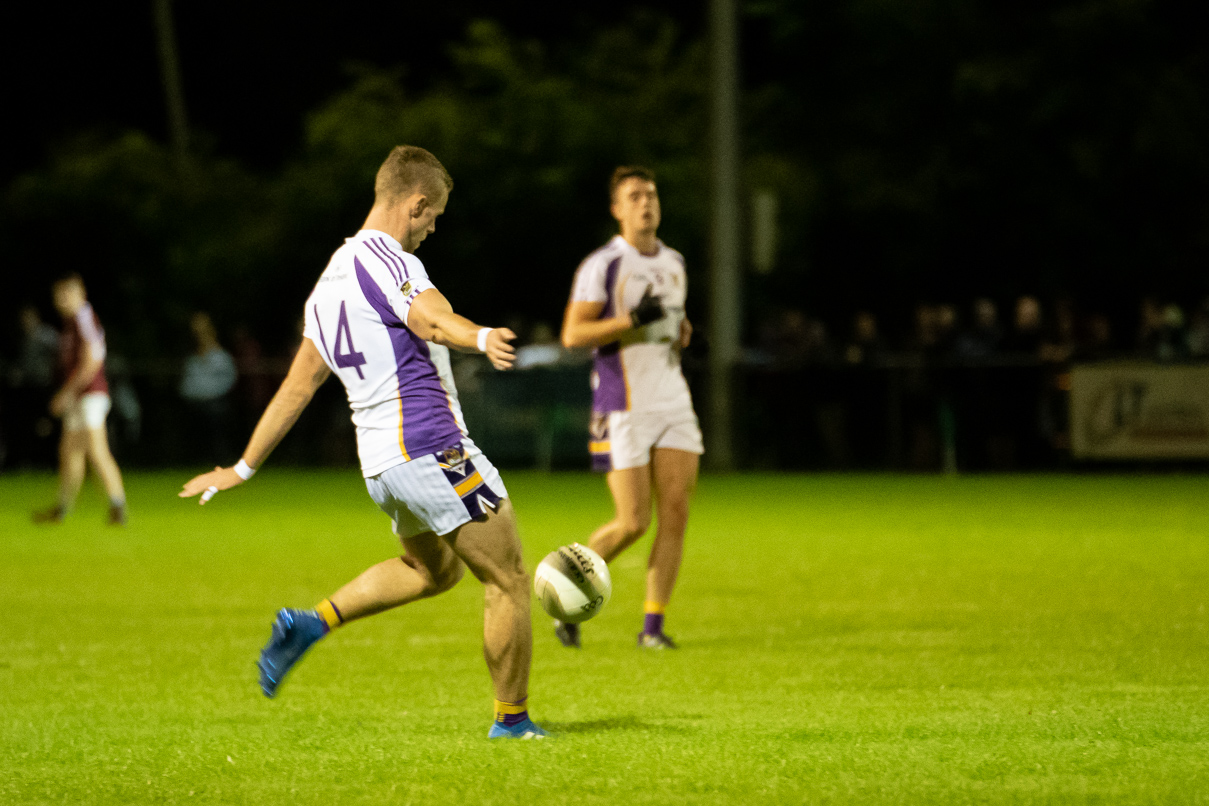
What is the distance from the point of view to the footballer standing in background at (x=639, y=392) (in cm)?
964

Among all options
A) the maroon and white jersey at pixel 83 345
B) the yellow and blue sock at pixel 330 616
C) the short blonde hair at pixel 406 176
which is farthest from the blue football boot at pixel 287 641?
the maroon and white jersey at pixel 83 345

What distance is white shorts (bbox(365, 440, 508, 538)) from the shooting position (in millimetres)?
6711

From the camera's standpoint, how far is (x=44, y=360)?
2739 centimetres

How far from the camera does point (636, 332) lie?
9812mm

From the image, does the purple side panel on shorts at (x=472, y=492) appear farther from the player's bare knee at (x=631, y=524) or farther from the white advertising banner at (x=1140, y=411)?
the white advertising banner at (x=1140, y=411)

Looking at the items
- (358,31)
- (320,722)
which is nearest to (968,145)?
(358,31)

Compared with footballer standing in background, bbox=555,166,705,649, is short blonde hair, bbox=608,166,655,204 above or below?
above

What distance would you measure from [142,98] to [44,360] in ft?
73.3

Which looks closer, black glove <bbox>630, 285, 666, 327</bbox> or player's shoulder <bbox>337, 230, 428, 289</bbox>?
player's shoulder <bbox>337, 230, 428, 289</bbox>

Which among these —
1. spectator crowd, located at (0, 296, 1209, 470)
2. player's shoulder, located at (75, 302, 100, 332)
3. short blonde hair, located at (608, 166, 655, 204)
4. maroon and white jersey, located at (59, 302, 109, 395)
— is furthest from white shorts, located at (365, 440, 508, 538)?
spectator crowd, located at (0, 296, 1209, 470)

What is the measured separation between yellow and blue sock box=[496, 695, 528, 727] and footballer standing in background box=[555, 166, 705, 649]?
8.60ft

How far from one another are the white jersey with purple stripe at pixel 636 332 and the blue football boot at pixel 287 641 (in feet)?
9.44

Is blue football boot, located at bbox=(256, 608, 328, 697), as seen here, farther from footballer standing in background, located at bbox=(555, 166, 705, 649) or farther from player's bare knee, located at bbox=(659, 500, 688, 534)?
player's bare knee, located at bbox=(659, 500, 688, 534)

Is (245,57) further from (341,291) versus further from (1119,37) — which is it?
(341,291)
